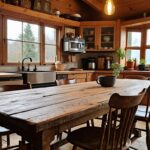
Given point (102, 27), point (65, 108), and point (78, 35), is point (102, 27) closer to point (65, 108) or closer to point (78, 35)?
point (78, 35)

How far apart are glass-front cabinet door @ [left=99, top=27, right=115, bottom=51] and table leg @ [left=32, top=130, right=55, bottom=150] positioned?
451 centimetres

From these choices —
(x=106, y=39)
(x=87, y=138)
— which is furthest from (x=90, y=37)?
(x=87, y=138)

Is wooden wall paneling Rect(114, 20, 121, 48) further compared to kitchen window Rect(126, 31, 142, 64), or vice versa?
kitchen window Rect(126, 31, 142, 64)

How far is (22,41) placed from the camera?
4.39 meters

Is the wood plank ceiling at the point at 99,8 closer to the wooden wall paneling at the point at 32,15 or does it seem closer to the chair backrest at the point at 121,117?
the wooden wall paneling at the point at 32,15

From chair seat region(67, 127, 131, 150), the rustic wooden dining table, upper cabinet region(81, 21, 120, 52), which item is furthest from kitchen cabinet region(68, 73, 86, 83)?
the rustic wooden dining table

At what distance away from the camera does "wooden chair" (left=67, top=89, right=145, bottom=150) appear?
1.39m

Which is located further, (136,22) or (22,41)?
(136,22)

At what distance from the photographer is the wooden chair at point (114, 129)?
139cm

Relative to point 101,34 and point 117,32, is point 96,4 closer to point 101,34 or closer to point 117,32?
point 101,34

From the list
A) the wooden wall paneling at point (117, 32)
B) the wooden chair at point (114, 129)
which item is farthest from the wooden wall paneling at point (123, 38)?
the wooden chair at point (114, 129)

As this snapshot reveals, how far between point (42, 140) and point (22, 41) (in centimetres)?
355

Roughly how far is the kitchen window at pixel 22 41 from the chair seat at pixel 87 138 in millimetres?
2747

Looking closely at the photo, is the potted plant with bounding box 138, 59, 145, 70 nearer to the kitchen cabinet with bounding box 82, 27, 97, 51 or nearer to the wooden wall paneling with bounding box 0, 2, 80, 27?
the kitchen cabinet with bounding box 82, 27, 97, 51
